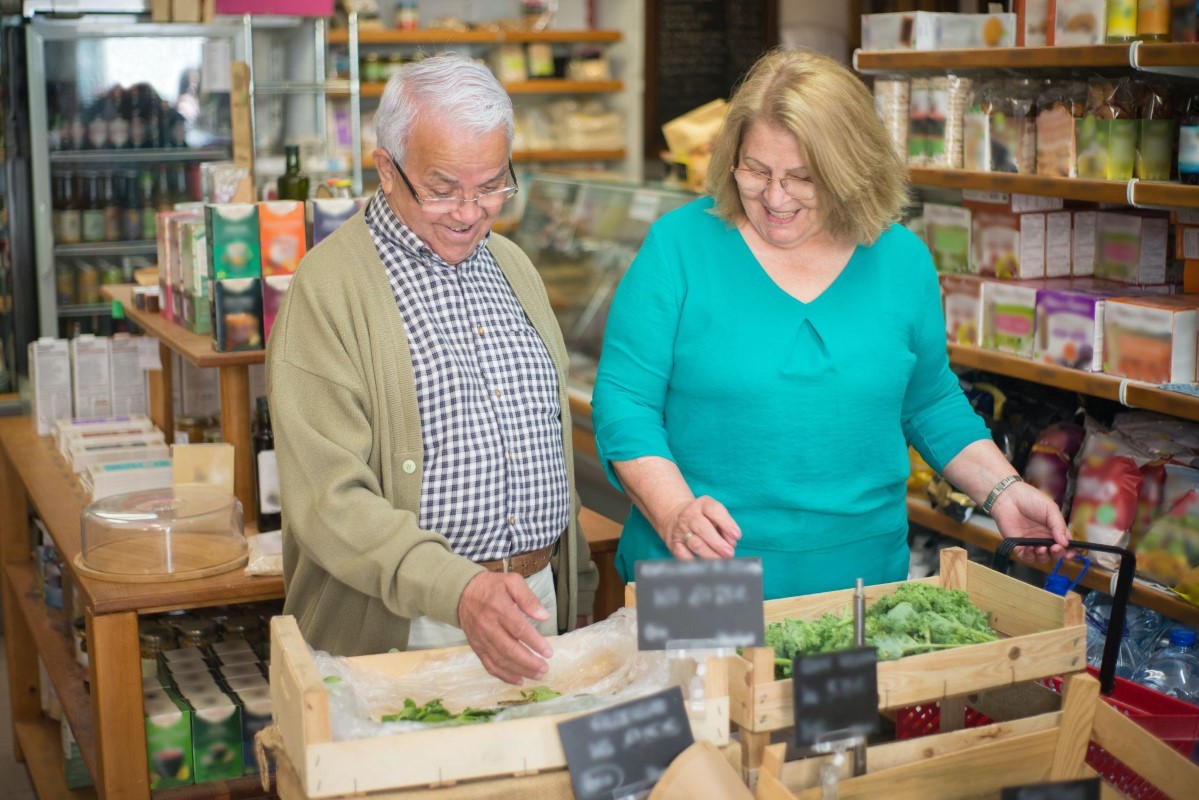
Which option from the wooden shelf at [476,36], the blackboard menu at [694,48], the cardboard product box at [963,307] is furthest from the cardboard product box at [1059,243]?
the blackboard menu at [694,48]

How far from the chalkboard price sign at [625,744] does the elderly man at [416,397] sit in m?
0.32

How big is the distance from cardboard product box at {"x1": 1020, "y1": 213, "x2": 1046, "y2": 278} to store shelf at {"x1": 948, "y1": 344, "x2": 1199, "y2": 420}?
0.24 m

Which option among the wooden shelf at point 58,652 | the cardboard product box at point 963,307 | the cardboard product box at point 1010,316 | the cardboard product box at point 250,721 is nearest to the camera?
the cardboard product box at point 250,721

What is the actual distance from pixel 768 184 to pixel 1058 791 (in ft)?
3.37

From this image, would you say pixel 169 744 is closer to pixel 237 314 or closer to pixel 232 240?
pixel 237 314

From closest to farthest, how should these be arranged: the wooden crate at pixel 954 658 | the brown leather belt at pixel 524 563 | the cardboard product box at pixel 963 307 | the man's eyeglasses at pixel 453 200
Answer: the wooden crate at pixel 954 658, the man's eyeglasses at pixel 453 200, the brown leather belt at pixel 524 563, the cardboard product box at pixel 963 307

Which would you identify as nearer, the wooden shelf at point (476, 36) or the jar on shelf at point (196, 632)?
the jar on shelf at point (196, 632)

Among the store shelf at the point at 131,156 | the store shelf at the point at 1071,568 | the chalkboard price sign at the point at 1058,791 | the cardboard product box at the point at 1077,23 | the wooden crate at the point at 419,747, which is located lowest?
the store shelf at the point at 1071,568

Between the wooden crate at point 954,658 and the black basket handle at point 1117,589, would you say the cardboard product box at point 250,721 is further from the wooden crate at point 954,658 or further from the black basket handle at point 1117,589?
the black basket handle at point 1117,589

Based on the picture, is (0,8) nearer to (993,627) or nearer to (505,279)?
(505,279)

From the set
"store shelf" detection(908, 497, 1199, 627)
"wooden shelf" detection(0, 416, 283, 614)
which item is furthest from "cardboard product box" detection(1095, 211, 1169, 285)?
"wooden shelf" detection(0, 416, 283, 614)

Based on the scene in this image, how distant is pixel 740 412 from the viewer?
2.22m

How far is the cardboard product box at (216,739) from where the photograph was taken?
2.93 m

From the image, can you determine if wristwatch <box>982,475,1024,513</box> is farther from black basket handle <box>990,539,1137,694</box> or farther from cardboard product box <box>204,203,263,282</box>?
cardboard product box <box>204,203,263,282</box>
